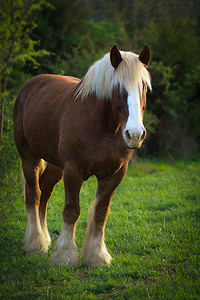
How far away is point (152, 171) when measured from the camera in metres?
9.30

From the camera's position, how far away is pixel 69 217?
3.48m

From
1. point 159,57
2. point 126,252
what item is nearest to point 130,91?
point 126,252

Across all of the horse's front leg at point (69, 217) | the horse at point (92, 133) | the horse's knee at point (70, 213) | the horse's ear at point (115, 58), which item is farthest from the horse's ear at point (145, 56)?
the horse's knee at point (70, 213)

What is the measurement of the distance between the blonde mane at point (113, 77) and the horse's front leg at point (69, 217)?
2.57 feet

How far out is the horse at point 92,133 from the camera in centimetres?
302

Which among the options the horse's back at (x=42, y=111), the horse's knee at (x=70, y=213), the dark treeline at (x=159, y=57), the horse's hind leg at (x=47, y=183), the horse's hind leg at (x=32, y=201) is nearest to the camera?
the horse's knee at (x=70, y=213)

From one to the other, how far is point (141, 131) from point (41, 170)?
214 cm

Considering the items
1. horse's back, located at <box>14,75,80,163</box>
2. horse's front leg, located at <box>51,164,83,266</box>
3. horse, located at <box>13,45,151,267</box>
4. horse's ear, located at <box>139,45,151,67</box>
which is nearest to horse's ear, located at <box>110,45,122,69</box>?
horse, located at <box>13,45,151,267</box>

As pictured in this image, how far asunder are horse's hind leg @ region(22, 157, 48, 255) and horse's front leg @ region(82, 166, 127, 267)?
712mm

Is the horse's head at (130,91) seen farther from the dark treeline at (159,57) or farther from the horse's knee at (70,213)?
the dark treeline at (159,57)

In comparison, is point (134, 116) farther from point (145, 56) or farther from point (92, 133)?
point (145, 56)

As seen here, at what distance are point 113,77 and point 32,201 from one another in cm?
198

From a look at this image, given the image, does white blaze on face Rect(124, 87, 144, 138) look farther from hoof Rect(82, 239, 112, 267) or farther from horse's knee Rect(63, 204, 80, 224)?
hoof Rect(82, 239, 112, 267)

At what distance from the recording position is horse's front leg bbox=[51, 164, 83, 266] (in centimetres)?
338
